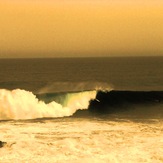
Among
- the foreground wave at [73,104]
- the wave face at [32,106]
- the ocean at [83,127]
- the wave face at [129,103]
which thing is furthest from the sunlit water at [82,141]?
the wave face at [129,103]

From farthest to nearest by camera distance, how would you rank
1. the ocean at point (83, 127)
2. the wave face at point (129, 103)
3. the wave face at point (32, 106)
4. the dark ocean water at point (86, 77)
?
the dark ocean water at point (86, 77) → the wave face at point (129, 103) → the wave face at point (32, 106) → the ocean at point (83, 127)

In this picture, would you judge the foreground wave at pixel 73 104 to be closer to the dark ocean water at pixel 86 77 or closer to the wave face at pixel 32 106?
the wave face at pixel 32 106

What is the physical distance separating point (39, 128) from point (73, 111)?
6.01 metres

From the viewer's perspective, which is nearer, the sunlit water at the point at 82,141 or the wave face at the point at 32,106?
the sunlit water at the point at 82,141

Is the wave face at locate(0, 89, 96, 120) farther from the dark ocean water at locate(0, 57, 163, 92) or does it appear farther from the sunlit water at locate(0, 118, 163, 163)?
the dark ocean water at locate(0, 57, 163, 92)

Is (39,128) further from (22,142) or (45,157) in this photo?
(45,157)

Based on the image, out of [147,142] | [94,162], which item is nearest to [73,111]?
[147,142]

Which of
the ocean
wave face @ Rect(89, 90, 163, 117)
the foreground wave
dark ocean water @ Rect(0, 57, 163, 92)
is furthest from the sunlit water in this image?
dark ocean water @ Rect(0, 57, 163, 92)

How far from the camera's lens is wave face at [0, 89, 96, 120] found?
19.3 m

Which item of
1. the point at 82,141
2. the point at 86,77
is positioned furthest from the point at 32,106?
the point at 86,77

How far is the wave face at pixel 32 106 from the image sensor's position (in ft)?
63.4

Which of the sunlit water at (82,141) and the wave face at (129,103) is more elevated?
the wave face at (129,103)

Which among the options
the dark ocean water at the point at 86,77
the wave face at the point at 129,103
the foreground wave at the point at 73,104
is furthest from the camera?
the dark ocean water at the point at 86,77

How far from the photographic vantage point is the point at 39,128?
14.8 m
